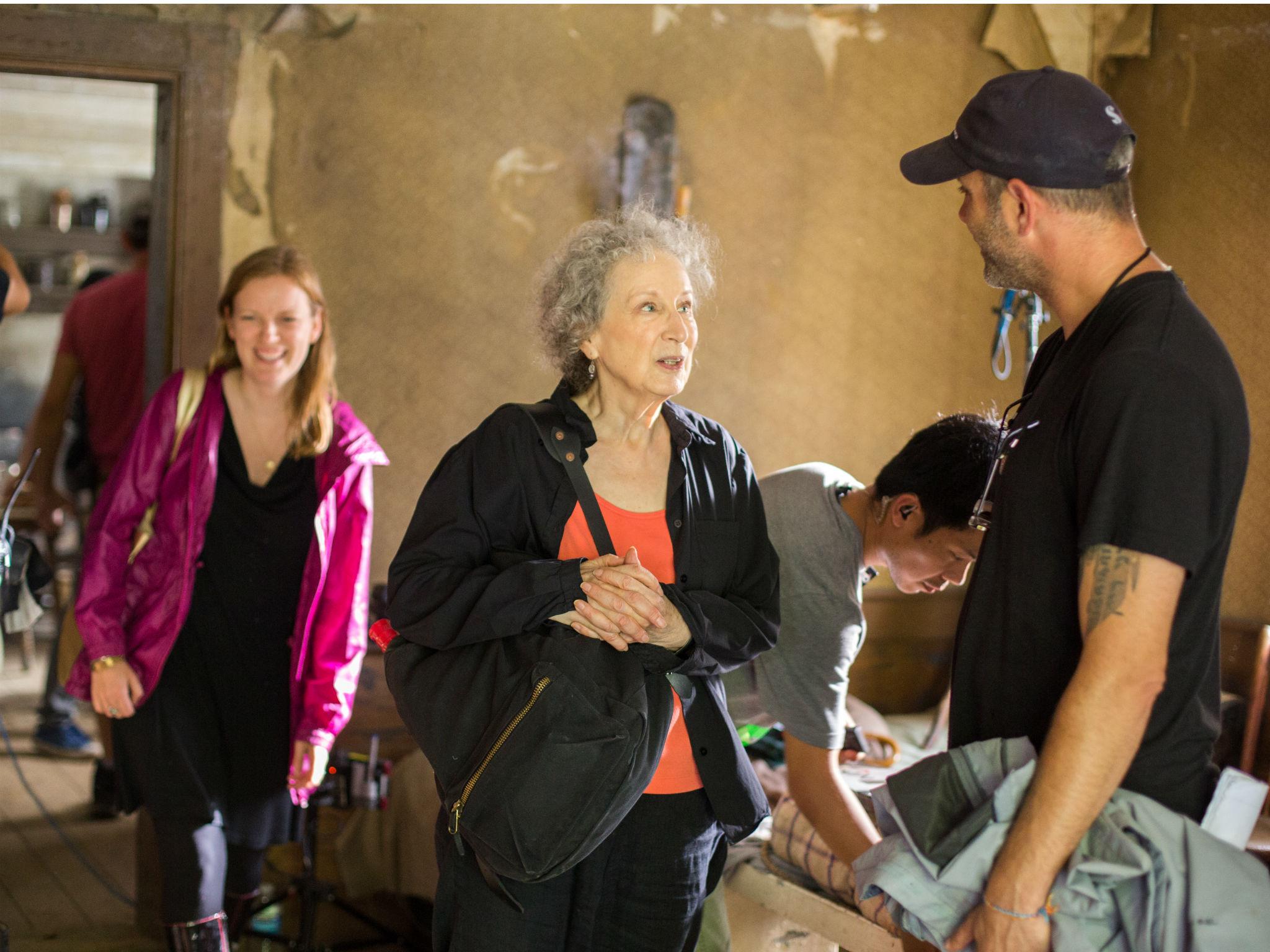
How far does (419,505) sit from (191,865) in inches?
46.9

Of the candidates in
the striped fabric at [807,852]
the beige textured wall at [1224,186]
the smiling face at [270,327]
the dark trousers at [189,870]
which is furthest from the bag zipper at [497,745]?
the beige textured wall at [1224,186]

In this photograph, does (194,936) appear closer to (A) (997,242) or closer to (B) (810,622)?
(B) (810,622)

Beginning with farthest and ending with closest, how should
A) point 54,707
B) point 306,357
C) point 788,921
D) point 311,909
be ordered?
point 54,707 < point 311,909 < point 306,357 < point 788,921

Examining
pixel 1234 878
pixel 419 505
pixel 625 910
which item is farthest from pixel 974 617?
pixel 419 505

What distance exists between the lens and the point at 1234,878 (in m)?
1.31

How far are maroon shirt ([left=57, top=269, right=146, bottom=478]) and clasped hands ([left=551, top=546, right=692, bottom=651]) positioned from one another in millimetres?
2874

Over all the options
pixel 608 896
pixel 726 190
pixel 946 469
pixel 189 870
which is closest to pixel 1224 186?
pixel 726 190

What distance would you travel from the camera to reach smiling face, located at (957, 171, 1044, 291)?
4.90 feet

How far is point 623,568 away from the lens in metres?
1.75

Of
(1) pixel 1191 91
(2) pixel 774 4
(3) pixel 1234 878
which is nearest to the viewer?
(3) pixel 1234 878

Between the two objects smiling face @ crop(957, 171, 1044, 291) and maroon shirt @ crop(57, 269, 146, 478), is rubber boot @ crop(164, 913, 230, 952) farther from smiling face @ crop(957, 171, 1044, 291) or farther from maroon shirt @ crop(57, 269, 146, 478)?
smiling face @ crop(957, 171, 1044, 291)

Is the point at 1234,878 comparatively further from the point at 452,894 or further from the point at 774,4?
the point at 774,4

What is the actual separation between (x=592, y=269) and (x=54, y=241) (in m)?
7.35

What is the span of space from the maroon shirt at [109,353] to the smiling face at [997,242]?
3.34 m
